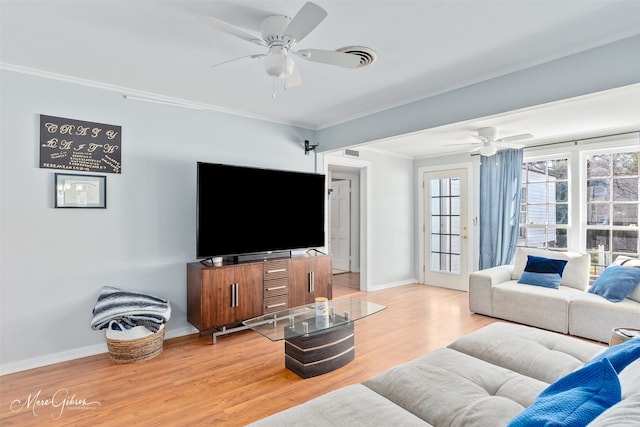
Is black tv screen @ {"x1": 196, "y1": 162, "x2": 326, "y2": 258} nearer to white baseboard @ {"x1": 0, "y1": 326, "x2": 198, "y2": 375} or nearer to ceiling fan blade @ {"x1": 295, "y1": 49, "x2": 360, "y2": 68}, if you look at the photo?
white baseboard @ {"x1": 0, "y1": 326, "x2": 198, "y2": 375}

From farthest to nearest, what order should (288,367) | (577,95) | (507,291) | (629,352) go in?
(507,291)
(288,367)
(577,95)
(629,352)

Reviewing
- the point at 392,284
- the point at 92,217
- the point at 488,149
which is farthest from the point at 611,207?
the point at 92,217

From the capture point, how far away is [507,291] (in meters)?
4.02

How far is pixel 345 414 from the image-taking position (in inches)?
51.6

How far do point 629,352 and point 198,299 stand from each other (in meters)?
3.06

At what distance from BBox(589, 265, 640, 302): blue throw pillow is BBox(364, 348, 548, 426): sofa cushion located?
259 cm

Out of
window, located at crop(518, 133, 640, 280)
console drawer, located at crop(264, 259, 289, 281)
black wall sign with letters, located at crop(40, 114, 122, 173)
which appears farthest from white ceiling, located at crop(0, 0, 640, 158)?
console drawer, located at crop(264, 259, 289, 281)

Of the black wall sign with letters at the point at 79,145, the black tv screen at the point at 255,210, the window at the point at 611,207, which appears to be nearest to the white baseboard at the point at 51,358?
the black tv screen at the point at 255,210

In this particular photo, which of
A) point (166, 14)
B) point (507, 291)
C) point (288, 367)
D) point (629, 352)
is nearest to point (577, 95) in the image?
point (629, 352)

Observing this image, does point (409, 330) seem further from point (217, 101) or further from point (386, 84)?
point (217, 101)

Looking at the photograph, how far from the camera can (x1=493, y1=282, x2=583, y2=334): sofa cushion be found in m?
3.59

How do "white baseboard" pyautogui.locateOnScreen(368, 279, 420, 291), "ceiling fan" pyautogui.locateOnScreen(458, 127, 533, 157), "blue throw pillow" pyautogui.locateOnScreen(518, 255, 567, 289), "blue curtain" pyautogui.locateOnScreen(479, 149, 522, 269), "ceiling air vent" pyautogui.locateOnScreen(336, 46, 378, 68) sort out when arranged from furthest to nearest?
"white baseboard" pyautogui.locateOnScreen(368, 279, 420, 291)
"blue curtain" pyautogui.locateOnScreen(479, 149, 522, 269)
"ceiling fan" pyautogui.locateOnScreen(458, 127, 533, 157)
"blue throw pillow" pyautogui.locateOnScreen(518, 255, 567, 289)
"ceiling air vent" pyautogui.locateOnScreen(336, 46, 378, 68)

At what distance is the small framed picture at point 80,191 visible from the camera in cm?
291

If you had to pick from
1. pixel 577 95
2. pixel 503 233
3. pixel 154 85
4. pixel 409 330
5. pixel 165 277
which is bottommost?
pixel 409 330
